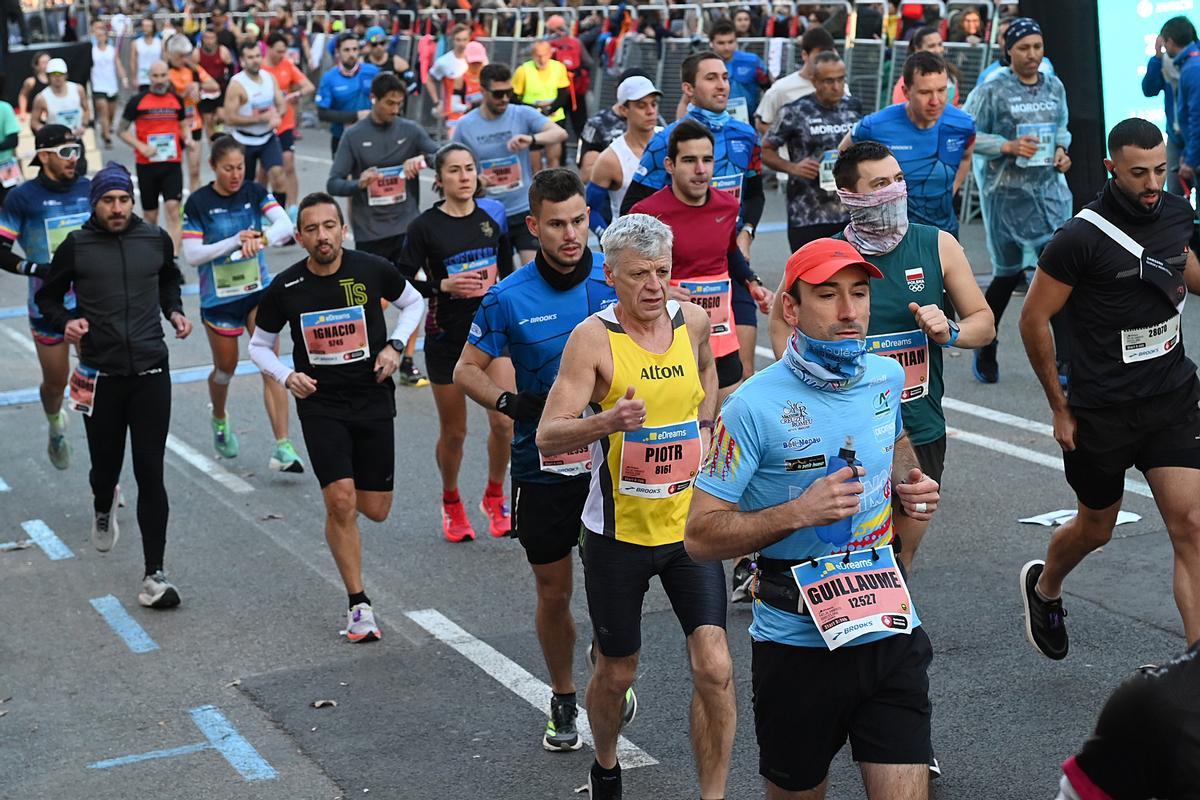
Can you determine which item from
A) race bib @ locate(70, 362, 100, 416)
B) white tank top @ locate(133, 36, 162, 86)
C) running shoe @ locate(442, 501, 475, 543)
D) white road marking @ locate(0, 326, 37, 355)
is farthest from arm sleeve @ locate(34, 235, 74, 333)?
white tank top @ locate(133, 36, 162, 86)

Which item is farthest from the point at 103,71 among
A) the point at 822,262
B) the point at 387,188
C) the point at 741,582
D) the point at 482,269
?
the point at 822,262

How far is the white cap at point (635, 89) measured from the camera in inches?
367

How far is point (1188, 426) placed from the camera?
6191 millimetres

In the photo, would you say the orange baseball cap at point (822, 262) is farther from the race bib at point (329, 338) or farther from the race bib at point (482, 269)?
the race bib at point (482, 269)

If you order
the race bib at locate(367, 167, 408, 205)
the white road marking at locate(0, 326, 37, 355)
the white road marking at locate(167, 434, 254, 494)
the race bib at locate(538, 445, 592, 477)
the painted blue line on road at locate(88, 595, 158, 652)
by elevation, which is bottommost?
the painted blue line on road at locate(88, 595, 158, 652)

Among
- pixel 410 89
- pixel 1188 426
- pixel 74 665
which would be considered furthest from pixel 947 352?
pixel 410 89

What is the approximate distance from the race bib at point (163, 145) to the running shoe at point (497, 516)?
9.89 meters

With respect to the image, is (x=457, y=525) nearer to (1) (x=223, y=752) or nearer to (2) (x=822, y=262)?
(1) (x=223, y=752)

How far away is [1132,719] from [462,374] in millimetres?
4021

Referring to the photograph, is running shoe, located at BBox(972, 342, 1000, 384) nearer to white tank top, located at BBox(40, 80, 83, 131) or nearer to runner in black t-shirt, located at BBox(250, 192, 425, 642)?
runner in black t-shirt, located at BBox(250, 192, 425, 642)

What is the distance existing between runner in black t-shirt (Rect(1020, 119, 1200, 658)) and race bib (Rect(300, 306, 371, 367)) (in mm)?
2932

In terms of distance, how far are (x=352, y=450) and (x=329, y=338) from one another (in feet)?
1.65

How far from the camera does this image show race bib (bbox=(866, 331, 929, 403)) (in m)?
6.00

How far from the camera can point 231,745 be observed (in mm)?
6188
